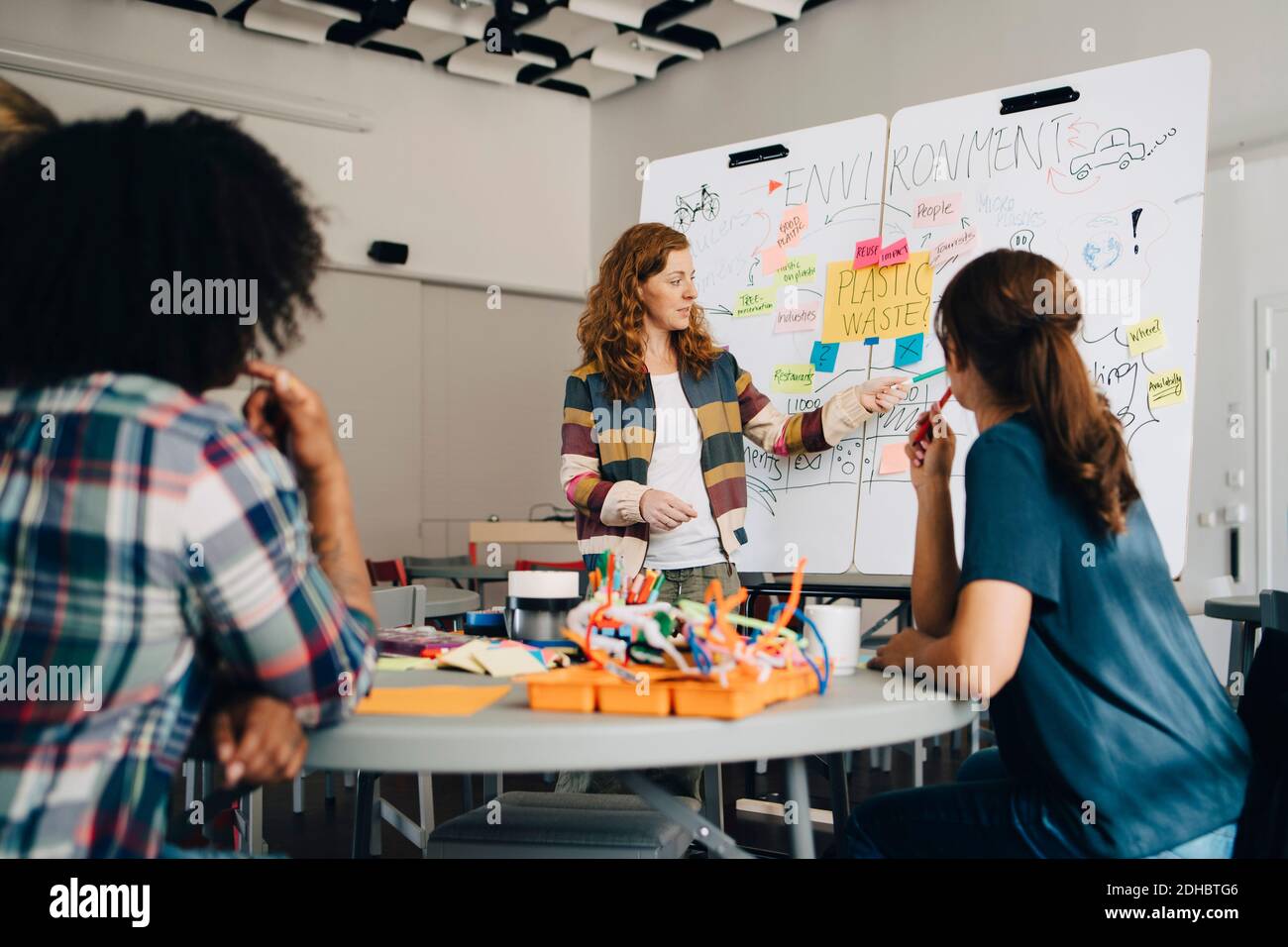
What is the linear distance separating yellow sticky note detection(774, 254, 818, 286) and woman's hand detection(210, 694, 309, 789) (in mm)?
2457

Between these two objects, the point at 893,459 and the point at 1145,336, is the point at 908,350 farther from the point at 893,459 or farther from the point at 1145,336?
the point at 1145,336

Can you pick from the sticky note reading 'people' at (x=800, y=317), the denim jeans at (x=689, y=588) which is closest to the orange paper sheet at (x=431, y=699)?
the denim jeans at (x=689, y=588)

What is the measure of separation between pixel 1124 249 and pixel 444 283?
18.1 feet

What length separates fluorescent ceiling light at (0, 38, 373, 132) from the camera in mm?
5695

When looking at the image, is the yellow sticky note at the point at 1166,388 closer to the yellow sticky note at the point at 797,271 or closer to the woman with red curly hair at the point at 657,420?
the woman with red curly hair at the point at 657,420

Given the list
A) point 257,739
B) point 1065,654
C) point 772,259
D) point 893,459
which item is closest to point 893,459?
point 893,459

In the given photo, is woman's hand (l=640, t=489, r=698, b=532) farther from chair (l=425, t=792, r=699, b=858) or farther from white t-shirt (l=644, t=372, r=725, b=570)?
chair (l=425, t=792, r=699, b=858)

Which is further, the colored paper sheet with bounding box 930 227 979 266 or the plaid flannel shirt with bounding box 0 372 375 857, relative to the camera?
the colored paper sheet with bounding box 930 227 979 266

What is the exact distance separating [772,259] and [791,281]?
0.10 m

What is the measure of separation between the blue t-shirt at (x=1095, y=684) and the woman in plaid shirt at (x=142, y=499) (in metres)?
0.78

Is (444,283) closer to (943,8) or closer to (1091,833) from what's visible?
(943,8)

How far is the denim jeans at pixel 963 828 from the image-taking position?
4.60 ft

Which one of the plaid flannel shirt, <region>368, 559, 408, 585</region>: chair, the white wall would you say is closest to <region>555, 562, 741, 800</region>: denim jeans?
the plaid flannel shirt
